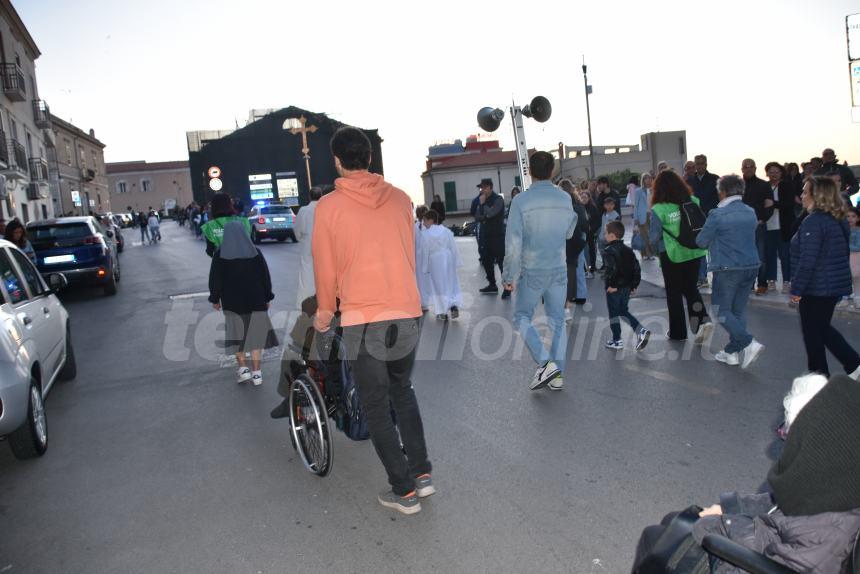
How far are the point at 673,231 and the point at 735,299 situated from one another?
3.04ft

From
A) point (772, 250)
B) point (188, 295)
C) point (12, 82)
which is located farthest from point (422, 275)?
point (12, 82)

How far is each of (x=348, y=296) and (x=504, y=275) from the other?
2446 millimetres

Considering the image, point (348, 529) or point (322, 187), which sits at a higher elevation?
point (322, 187)

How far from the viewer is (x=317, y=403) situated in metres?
4.22

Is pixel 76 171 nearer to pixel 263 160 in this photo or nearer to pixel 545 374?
pixel 263 160

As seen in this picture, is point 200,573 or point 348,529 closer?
point 200,573

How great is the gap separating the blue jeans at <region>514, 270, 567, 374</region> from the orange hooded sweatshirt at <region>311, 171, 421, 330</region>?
2357 mm

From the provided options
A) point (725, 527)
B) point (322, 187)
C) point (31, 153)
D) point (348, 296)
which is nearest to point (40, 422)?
point (348, 296)

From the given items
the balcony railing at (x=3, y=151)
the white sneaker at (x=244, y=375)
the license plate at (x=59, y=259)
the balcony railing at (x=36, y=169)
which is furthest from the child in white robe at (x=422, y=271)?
the balcony railing at (x=36, y=169)

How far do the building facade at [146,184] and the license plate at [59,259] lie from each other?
88.0m

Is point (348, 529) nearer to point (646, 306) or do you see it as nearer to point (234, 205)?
point (234, 205)

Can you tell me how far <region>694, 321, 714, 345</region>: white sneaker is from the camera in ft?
23.0

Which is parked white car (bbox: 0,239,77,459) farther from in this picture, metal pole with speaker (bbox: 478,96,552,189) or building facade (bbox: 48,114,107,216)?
building facade (bbox: 48,114,107,216)

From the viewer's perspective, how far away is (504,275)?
5805 mm
